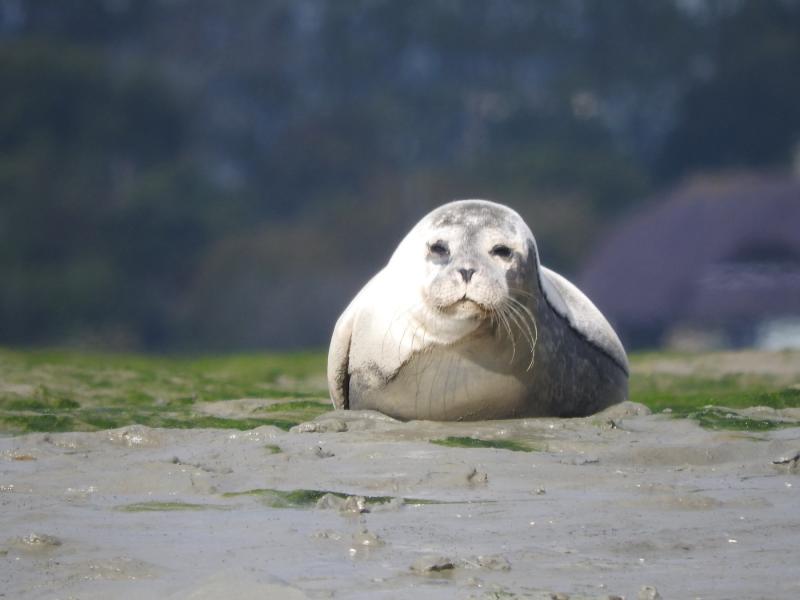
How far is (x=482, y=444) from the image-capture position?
5.16 meters

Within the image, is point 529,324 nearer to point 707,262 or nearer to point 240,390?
point 240,390

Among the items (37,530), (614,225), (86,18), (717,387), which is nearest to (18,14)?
(86,18)

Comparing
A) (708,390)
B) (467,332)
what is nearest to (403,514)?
(467,332)

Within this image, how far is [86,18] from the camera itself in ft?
76.6

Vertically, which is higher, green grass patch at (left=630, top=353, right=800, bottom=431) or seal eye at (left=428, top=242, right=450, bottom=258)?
seal eye at (left=428, top=242, right=450, bottom=258)

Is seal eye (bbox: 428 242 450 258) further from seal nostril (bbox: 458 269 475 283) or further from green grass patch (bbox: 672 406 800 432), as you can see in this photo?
green grass patch (bbox: 672 406 800 432)

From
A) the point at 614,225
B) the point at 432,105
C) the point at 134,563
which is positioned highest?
the point at 432,105

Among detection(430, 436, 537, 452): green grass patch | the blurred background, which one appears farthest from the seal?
the blurred background

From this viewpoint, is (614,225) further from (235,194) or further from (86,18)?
(86,18)

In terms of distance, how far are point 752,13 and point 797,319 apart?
8.17 metres

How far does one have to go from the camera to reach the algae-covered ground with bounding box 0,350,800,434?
600 centimetres

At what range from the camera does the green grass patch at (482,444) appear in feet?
16.7

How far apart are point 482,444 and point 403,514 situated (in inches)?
45.8

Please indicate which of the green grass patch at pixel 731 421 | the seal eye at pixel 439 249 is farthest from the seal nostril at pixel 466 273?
the green grass patch at pixel 731 421
